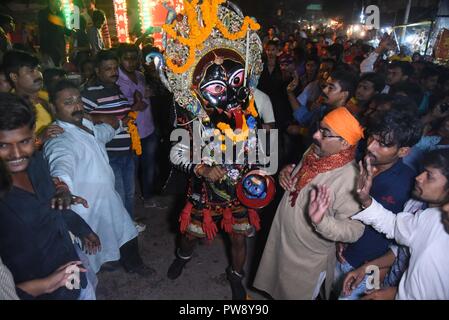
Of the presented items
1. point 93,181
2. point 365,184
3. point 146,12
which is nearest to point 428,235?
point 365,184

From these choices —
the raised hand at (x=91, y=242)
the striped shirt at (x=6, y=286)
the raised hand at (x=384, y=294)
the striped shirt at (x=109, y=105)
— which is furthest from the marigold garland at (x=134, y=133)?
the raised hand at (x=384, y=294)

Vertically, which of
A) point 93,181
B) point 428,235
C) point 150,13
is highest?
point 150,13

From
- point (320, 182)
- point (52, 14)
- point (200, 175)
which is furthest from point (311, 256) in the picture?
point (52, 14)

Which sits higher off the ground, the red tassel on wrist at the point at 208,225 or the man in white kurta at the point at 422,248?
the man in white kurta at the point at 422,248

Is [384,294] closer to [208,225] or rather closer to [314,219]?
[314,219]

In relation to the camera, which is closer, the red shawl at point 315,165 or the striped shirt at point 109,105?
the red shawl at point 315,165

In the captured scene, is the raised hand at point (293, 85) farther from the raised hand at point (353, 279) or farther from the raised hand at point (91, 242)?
the raised hand at point (91, 242)

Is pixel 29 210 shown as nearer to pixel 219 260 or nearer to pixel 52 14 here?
pixel 219 260

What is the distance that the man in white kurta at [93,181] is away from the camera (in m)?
2.46

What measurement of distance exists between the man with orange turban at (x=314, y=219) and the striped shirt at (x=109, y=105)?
1.96 meters

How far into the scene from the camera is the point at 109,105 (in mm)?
3523

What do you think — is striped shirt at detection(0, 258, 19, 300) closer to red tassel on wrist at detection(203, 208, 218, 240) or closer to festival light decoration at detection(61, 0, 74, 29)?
red tassel on wrist at detection(203, 208, 218, 240)

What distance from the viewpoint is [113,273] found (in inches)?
133

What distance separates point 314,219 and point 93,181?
1844 millimetres
